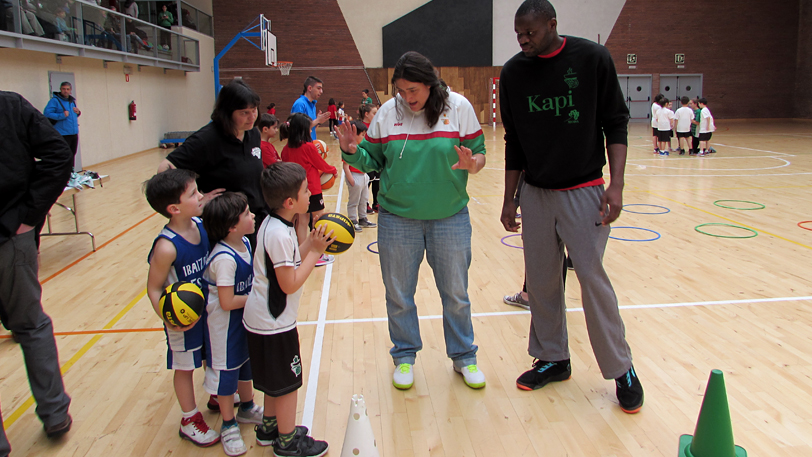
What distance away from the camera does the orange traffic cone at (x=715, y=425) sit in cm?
230

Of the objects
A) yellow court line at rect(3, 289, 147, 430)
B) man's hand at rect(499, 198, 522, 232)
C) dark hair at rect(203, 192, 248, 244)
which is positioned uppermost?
dark hair at rect(203, 192, 248, 244)

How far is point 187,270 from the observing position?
8.67ft

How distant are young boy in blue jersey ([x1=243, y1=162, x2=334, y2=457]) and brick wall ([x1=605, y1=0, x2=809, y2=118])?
87.4 ft

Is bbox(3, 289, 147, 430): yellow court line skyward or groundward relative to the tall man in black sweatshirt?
groundward

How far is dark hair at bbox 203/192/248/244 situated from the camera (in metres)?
2.48

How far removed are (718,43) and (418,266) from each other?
28958 millimetres

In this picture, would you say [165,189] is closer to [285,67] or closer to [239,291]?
[239,291]

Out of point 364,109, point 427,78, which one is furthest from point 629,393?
point 364,109

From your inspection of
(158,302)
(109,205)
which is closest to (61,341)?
(158,302)

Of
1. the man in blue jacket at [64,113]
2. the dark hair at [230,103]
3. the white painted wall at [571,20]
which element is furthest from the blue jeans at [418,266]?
the white painted wall at [571,20]

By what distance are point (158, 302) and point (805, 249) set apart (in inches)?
242

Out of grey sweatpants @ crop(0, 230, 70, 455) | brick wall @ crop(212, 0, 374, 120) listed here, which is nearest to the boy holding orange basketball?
grey sweatpants @ crop(0, 230, 70, 455)

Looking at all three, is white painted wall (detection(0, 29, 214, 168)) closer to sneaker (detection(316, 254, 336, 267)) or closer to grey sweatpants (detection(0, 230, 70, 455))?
sneaker (detection(316, 254, 336, 267))

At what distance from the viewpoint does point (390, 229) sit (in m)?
3.04
